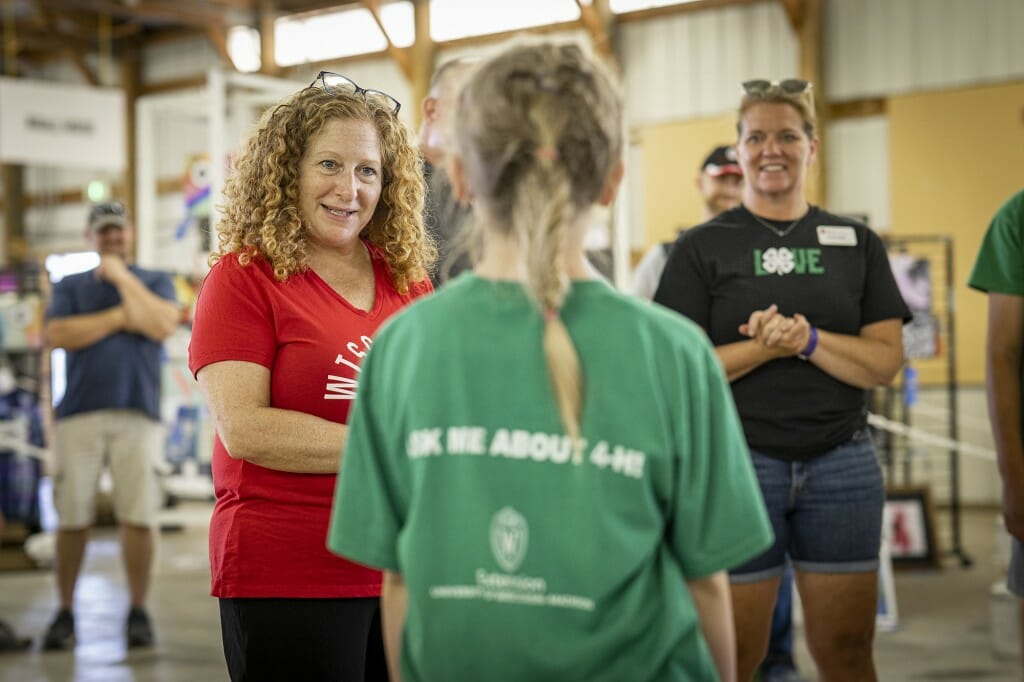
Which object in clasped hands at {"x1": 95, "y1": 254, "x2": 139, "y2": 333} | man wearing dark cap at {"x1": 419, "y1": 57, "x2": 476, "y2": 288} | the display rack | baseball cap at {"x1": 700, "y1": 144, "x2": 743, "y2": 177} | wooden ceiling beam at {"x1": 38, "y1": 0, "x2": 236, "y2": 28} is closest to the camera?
man wearing dark cap at {"x1": 419, "y1": 57, "x2": 476, "y2": 288}

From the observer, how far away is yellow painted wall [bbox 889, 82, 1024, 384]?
10.1 m

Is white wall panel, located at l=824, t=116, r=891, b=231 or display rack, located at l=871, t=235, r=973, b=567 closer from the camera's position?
display rack, located at l=871, t=235, r=973, b=567

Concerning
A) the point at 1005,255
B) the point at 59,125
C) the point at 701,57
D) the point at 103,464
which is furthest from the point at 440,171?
the point at 701,57

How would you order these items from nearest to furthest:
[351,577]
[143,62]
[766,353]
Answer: [351,577] < [766,353] < [143,62]

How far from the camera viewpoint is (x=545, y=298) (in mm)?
1190

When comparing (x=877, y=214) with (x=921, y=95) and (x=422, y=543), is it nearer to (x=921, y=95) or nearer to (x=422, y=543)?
(x=921, y=95)

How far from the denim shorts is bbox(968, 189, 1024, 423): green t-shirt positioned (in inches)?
14.0

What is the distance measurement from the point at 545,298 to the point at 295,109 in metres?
0.92

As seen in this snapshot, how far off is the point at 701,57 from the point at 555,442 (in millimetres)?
10884

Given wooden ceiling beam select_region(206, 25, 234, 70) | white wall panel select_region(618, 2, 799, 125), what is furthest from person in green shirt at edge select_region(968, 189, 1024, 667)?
wooden ceiling beam select_region(206, 25, 234, 70)

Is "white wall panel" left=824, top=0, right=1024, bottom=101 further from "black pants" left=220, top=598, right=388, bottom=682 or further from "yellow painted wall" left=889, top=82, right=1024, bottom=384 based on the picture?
"black pants" left=220, top=598, right=388, bottom=682

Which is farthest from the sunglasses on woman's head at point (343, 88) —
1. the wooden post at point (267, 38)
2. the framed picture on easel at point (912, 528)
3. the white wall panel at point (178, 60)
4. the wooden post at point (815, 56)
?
the white wall panel at point (178, 60)

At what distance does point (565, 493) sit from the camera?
3.87 ft

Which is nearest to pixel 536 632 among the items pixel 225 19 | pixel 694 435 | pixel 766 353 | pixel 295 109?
pixel 694 435
